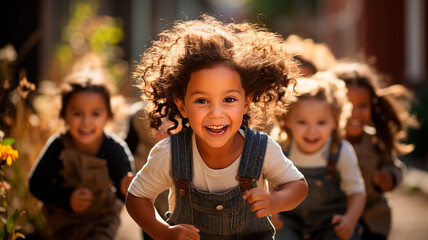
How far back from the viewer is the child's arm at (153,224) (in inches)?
90.0

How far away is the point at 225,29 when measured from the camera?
2.85 metres

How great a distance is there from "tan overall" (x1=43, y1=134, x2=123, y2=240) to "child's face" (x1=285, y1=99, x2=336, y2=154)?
1.29 m

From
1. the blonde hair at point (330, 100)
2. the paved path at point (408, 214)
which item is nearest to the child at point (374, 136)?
the blonde hair at point (330, 100)

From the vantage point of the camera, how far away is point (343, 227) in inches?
134

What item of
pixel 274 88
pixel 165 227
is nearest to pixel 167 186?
pixel 165 227

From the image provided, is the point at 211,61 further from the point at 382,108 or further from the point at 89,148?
the point at 382,108

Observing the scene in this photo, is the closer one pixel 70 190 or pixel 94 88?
pixel 70 190

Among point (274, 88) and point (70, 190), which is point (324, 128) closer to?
point (274, 88)

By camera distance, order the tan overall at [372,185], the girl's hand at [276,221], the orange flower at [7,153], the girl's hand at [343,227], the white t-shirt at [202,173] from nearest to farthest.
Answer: the orange flower at [7,153] → the white t-shirt at [202,173] → the girl's hand at [343,227] → the girl's hand at [276,221] → the tan overall at [372,185]

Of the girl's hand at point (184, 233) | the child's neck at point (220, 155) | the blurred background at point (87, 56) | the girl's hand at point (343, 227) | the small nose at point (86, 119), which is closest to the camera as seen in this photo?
the girl's hand at point (184, 233)

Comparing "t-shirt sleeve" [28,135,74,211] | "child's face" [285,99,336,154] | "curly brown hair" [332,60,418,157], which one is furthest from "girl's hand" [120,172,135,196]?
"curly brown hair" [332,60,418,157]

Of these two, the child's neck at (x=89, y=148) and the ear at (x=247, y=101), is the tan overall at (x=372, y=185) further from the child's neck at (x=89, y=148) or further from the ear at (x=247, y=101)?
the child's neck at (x=89, y=148)

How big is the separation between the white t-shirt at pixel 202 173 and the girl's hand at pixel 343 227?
0.85 metres

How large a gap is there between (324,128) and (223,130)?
50.7 inches
